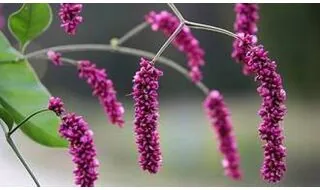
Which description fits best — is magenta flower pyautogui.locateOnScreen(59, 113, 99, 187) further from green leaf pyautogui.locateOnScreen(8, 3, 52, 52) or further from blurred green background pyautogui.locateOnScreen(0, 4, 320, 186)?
blurred green background pyautogui.locateOnScreen(0, 4, 320, 186)

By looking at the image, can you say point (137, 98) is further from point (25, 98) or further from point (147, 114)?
point (25, 98)

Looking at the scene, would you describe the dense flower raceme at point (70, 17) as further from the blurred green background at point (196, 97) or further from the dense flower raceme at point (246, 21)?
the blurred green background at point (196, 97)

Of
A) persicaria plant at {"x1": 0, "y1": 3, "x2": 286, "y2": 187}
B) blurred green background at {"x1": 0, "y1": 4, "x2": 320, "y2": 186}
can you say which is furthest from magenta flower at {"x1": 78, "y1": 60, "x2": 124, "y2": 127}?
blurred green background at {"x1": 0, "y1": 4, "x2": 320, "y2": 186}

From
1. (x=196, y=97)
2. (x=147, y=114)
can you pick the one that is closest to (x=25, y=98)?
(x=147, y=114)

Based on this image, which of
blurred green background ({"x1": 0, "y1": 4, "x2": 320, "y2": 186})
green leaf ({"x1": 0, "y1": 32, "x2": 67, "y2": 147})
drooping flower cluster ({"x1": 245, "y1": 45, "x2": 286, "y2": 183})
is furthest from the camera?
blurred green background ({"x1": 0, "y1": 4, "x2": 320, "y2": 186})

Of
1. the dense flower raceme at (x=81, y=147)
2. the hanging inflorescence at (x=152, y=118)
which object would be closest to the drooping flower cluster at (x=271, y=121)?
the hanging inflorescence at (x=152, y=118)

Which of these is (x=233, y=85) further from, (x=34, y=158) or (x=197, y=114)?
(x=34, y=158)

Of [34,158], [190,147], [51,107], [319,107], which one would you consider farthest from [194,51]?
[319,107]
